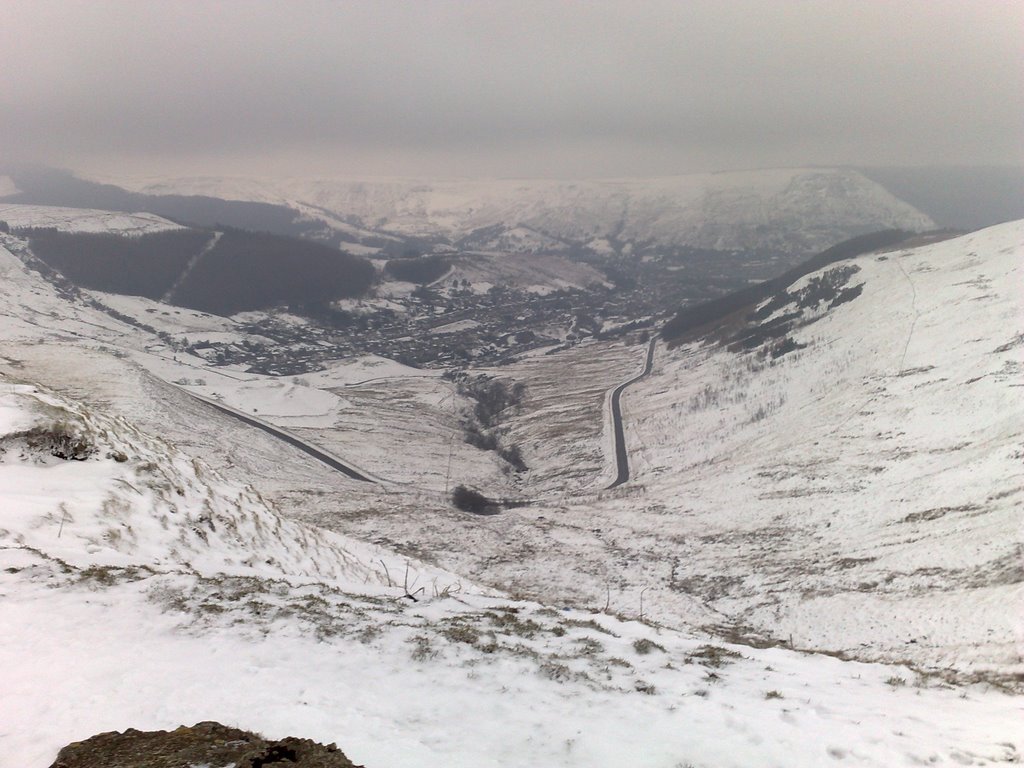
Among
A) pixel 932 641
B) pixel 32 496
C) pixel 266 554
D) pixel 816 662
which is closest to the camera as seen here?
pixel 816 662

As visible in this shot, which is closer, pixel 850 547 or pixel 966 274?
pixel 850 547

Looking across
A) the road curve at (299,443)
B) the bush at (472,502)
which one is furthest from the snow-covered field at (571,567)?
the bush at (472,502)

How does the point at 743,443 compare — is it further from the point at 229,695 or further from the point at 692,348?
the point at 229,695

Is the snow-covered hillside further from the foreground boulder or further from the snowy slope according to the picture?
the snowy slope

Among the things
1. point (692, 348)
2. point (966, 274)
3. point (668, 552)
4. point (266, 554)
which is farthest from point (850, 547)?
point (692, 348)

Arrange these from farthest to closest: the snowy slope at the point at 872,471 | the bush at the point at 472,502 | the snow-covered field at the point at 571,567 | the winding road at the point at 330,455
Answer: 1. the winding road at the point at 330,455
2. the bush at the point at 472,502
3. the snowy slope at the point at 872,471
4. the snow-covered field at the point at 571,567

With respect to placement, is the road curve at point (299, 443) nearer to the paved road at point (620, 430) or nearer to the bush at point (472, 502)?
the bush at point (472, 502)

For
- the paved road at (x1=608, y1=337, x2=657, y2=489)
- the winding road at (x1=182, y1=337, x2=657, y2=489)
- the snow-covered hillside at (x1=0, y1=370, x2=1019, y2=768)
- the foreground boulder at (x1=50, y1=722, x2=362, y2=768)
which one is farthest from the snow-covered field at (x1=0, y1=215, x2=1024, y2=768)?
the winding road at (x1=182, y1=337, x2=657, y2=489)
